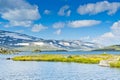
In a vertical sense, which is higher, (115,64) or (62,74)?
(115,64)

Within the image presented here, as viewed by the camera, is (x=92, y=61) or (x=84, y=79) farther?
(x=92, y=61)

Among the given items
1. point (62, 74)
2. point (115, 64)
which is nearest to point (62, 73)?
point (62, 74)

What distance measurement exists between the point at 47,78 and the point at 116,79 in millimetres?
15383

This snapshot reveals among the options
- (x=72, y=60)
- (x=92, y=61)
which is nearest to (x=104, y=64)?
(x=92, y=61)

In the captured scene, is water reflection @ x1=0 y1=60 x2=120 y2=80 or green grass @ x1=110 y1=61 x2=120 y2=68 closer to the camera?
water reflection @ x1=0 y1=60 x2=120 y2=80

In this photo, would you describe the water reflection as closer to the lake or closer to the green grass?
the lake

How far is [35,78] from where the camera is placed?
71.5 metres

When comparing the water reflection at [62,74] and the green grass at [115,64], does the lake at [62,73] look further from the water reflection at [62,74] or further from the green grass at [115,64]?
the green grass at [115,64]

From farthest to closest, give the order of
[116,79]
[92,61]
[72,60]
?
[72,60] < [92,61] < [116,79]

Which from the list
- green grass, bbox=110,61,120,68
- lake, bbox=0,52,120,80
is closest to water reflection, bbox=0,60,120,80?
lake, bbox=0,52,120,80

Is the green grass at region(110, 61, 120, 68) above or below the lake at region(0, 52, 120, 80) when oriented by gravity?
above

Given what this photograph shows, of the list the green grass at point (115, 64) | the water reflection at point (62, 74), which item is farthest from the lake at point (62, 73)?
the green grass at point (115, 64)

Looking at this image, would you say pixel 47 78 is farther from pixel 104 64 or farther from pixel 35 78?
pixel 104 64

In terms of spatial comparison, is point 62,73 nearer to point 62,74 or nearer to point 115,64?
point 62,74
